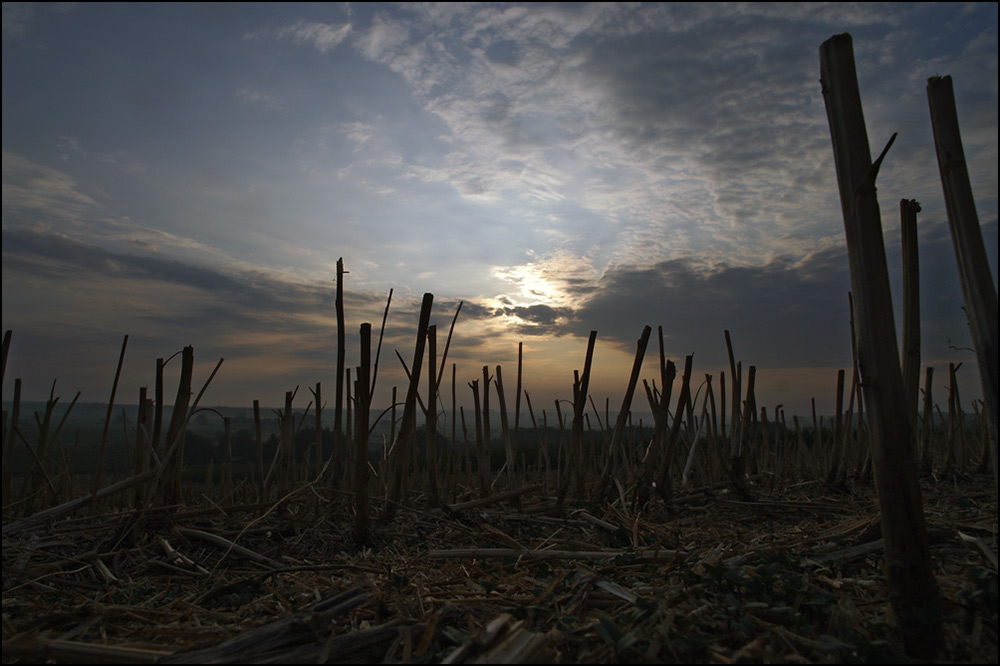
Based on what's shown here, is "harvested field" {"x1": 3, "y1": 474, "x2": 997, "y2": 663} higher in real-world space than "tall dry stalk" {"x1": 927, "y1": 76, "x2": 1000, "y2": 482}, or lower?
lower

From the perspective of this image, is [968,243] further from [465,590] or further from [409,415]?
[409,415]

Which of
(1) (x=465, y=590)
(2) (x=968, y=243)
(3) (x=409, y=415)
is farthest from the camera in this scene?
(3) (x=409, y=415)

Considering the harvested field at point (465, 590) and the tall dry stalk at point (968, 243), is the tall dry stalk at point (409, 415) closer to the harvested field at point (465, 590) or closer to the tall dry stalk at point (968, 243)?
the harvested field at point (465, 590)

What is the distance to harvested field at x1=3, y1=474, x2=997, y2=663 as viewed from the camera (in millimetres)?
1565

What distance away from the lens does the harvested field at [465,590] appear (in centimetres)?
157

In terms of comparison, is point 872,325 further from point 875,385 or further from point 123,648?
point 123,648

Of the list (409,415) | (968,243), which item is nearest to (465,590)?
(409,415)

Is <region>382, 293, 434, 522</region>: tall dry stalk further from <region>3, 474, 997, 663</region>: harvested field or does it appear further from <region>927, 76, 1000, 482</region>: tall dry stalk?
<region>927, 76, 1000, 482</region>: tall dry stalk

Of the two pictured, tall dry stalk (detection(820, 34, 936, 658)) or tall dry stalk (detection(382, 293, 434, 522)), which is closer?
tall dry stalk (detection(820, 34, 936, 658))

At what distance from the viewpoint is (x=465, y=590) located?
2311 millimetres

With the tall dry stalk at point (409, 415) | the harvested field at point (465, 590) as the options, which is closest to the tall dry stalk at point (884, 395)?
the harvested field at point (465, 590)

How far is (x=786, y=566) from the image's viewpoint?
2.10 meters

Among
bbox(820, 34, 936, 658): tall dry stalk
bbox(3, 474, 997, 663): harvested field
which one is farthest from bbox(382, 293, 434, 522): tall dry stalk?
bbox(820, 34, 936, 658): tall dry stalk

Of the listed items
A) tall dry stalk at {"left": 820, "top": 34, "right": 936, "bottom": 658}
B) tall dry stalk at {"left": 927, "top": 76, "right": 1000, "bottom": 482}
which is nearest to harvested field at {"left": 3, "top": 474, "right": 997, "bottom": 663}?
tall dry stalk at {"left": 820, "top": 34, "right": 936, "bottom": 658}
